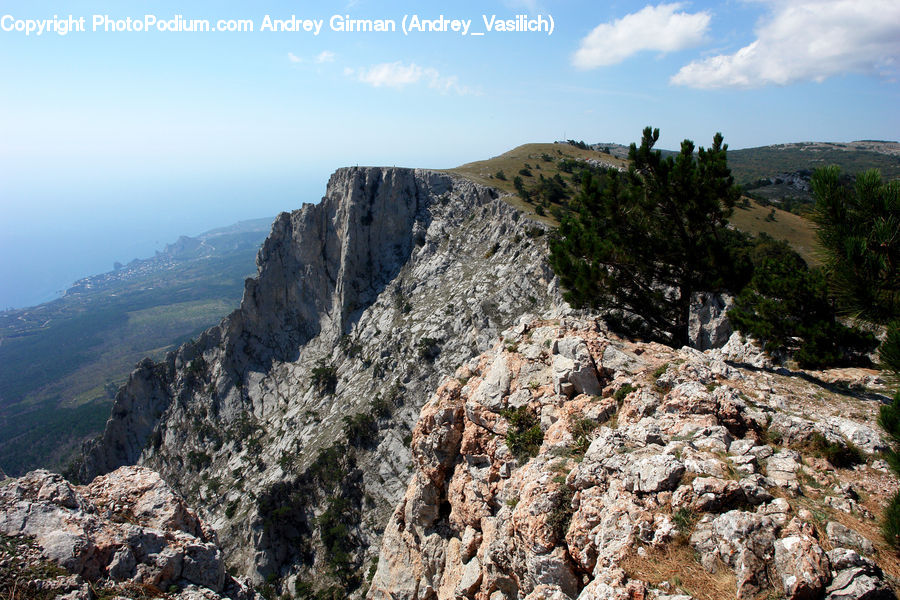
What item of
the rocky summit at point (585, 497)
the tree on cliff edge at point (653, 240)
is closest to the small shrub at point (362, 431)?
the rocky summit at point (585, 497)

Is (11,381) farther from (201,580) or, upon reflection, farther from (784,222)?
(784,222)

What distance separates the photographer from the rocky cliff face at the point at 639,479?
5656 mm

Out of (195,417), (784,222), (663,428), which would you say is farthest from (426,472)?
(784,222)

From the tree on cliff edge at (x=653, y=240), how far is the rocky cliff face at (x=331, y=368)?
15.4 meters

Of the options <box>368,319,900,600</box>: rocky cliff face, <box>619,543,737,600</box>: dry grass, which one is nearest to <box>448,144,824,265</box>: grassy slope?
<box>368,319,900,600</box>: rocky cliff face

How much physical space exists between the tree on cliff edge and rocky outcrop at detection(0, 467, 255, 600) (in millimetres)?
12679

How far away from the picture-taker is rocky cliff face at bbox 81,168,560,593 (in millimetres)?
33812

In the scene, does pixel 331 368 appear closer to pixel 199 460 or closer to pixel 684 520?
pixel 199 460

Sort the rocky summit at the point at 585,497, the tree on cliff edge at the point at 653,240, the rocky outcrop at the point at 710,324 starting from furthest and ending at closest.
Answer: the rocky outcrop at the point at 710,324, the tree on cliff edge at the point at 653,240, the rocky summit at the point at 585,497

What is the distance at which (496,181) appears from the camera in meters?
52.1

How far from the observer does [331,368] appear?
1790 inches

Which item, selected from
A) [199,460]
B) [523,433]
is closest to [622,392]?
[523,433]

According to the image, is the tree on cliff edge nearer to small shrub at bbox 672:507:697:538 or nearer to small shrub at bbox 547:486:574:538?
small shrub at bbox 547:486:574:538

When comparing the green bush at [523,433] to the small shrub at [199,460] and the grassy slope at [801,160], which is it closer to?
the small shrub at [199,460]
